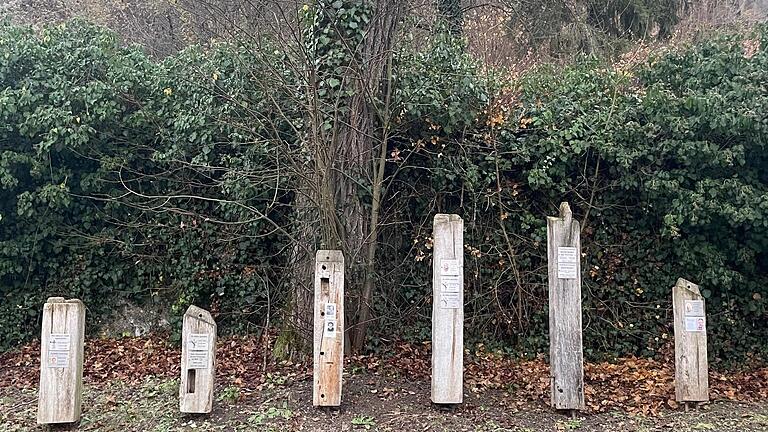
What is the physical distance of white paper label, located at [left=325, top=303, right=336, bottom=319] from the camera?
5.26 meters

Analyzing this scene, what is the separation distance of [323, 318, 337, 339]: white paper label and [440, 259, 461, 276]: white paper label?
107 cm

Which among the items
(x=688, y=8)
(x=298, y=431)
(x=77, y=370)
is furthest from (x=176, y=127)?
(x=688, y=8)

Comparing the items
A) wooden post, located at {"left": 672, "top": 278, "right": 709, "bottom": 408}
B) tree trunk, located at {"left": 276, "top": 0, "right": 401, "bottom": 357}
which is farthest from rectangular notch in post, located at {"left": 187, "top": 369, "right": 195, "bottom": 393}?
wooden post, located at {"left": 672, "top": 278, "right": 709, "bottom": 408}

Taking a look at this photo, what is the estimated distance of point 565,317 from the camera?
17.7 feet

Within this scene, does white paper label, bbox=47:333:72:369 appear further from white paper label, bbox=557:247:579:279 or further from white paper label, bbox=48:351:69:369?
white paper label, bbox=557:247:579:279

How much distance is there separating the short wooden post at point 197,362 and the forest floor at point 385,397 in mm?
176

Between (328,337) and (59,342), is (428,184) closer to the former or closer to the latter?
(328,337)

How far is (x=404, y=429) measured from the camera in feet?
16.5

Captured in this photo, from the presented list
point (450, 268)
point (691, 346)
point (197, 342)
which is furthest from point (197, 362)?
point (691, 346)

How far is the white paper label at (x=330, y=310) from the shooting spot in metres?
5.26

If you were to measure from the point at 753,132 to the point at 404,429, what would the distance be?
202 inches

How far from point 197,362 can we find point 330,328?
1.19 metres

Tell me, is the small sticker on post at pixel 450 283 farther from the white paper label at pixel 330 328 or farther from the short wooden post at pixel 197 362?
the short wooden post at pixel 197 362

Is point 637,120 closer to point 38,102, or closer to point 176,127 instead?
point 176,127
